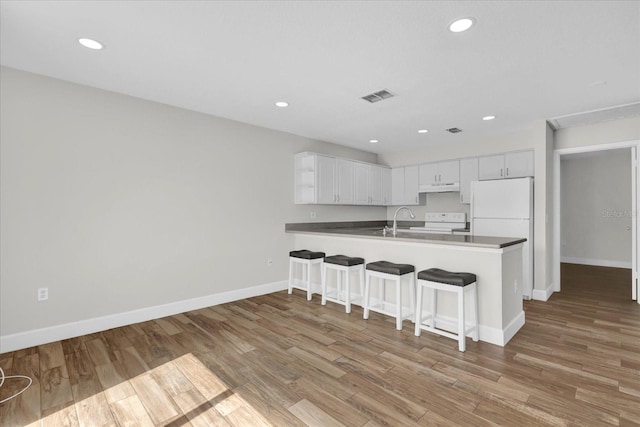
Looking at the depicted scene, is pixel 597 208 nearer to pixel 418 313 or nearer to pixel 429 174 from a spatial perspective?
pixel 429 174

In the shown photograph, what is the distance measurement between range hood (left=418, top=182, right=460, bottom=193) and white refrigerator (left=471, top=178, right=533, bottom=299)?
72 centimetres

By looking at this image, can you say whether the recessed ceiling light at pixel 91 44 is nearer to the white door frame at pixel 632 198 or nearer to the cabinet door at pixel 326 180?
the cabinet door at pixel 326 180

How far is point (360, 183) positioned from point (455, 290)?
3.32 m

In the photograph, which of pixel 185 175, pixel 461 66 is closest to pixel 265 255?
pixel 185 175

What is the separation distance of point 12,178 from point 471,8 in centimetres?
383

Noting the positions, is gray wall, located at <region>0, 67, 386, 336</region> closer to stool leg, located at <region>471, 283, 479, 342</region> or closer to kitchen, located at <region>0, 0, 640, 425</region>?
kitchen, located at <region>0, 0, 640, 425</region>

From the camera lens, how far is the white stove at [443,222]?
5.46 meters

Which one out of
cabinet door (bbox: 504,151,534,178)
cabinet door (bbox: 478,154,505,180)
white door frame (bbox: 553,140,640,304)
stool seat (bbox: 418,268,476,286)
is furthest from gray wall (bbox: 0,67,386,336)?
white door frame (bbox: 553,140,640,304)

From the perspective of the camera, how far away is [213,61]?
258cm

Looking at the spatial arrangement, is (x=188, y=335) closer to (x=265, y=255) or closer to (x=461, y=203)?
(x=265, y=255)

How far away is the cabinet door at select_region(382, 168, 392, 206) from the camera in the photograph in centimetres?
625

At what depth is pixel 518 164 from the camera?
475cm

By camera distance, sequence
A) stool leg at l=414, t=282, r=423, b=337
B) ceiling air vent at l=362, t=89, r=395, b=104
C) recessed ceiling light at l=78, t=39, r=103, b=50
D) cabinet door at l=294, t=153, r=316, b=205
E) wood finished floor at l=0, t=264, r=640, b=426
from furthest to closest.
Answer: cabinet door at l=294, t=153, r=316, b=205 → ceiling air vent at l=362, t=89, r=395, b=104 → stool leg at l=414, t=282, r=423, b=337 → recessed ceiling light at l=78, t=39, r=103, b=50 → wood finished floor at l=0, t=264, r=640, b=426

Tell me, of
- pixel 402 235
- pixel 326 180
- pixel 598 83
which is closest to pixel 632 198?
pixel 598 83
